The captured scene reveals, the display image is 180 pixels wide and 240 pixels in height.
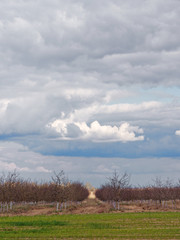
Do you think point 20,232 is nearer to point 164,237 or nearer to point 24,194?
point 164,237

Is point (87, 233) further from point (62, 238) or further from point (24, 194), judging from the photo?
point (24, 194)

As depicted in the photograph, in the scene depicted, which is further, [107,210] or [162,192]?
[162,192]

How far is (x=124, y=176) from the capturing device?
229ft

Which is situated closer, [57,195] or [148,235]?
[148,235]

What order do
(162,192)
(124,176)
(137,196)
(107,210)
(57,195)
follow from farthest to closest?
(137,196), (162,192), (124,176), (57,195), (107,210)

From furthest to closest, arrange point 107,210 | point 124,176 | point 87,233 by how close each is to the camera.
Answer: point 124,176 < point 107,210 < point 87,233

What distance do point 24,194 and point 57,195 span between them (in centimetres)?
1682

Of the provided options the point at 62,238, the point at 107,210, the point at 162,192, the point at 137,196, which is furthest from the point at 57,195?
the point at 62,238

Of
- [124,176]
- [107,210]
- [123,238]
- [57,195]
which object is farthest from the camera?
[124,176]

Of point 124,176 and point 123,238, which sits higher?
point 124,176

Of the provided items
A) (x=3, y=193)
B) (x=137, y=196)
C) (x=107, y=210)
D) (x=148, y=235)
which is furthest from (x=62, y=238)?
(x=137, y=196)

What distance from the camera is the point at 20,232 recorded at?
2733 cm

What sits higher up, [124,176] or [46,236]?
[124,176]

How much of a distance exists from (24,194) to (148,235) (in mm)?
56487
